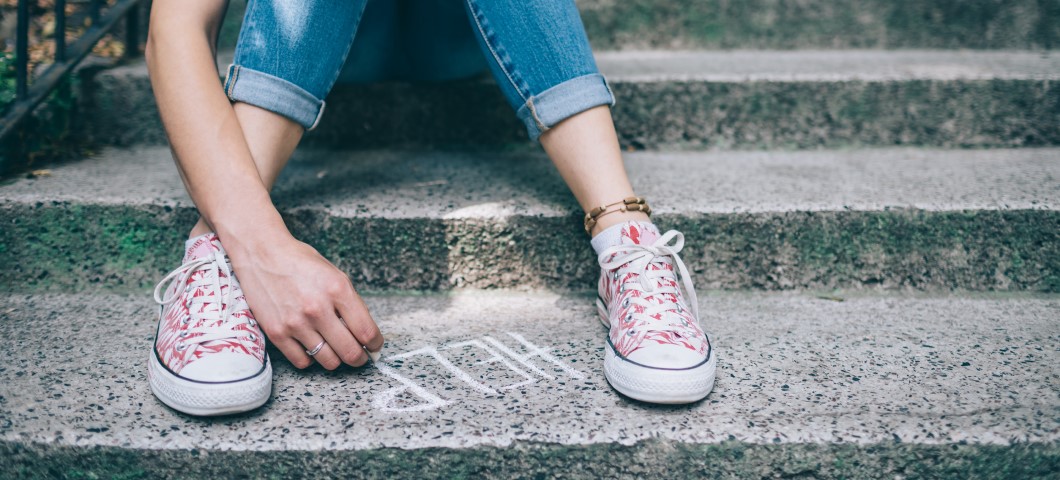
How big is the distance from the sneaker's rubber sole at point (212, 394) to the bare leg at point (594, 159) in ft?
2.32

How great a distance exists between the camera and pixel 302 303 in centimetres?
113

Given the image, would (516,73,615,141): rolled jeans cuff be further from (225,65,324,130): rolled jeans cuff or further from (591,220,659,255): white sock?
(225,65,324,130): rolled jeans cuff

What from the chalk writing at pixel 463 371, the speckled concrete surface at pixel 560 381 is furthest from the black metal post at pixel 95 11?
the chalk writing at pixel 463 371

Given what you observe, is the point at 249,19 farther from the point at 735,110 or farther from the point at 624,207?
the point at 735,110

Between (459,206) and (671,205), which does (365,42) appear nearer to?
(459,206)

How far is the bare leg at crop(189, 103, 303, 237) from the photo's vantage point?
129cm

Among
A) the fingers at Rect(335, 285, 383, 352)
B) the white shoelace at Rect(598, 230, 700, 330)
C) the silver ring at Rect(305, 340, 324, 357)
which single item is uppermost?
the white shoelace at Rect(598, 230, 700, 330)

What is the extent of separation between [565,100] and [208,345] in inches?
31.5

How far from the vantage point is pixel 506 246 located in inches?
61.5

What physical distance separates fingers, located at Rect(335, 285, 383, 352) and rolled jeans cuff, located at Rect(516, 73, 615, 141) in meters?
0.52

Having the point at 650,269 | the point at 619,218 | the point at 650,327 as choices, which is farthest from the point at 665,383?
the point at 619,218

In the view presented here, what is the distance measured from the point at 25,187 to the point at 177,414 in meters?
0.89

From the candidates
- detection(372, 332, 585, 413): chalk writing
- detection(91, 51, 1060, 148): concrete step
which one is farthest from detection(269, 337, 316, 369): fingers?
detection(91, 51, 1060, 148): concrete step

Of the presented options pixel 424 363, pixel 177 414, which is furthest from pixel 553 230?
pixel 177 414
